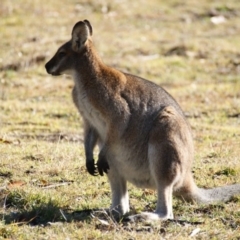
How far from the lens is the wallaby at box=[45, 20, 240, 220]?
5962 millimetres

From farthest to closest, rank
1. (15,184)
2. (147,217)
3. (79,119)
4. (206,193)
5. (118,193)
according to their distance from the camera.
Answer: (79,119) → (15,184) → (206,193) → (118,193) → (147,217)

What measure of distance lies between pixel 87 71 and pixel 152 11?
14.5 meters

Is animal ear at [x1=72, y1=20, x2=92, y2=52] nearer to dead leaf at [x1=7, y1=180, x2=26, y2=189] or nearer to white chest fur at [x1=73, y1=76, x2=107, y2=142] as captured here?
white chest fur at [x1=73, y1=76, x2=107, y2=142]

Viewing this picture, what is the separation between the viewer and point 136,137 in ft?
20.4

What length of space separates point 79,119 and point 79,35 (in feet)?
16.5

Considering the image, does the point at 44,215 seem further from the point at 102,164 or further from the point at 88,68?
the point at 88,68

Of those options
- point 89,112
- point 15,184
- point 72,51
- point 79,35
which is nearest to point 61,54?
point 72,51

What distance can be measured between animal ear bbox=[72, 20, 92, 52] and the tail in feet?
5.03

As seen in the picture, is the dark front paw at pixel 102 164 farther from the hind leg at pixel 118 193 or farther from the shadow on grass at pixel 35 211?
the shadow on grass at pixel 35 211

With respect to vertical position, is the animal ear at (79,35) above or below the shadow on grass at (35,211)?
above

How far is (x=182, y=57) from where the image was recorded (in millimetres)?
16203

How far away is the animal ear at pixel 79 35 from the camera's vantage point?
21.6 ft

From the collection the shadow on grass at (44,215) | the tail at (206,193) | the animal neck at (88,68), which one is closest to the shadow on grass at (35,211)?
the shadow on grass at (44,215)

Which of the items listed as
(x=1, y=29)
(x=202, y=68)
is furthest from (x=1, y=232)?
(x=1, y=29)
